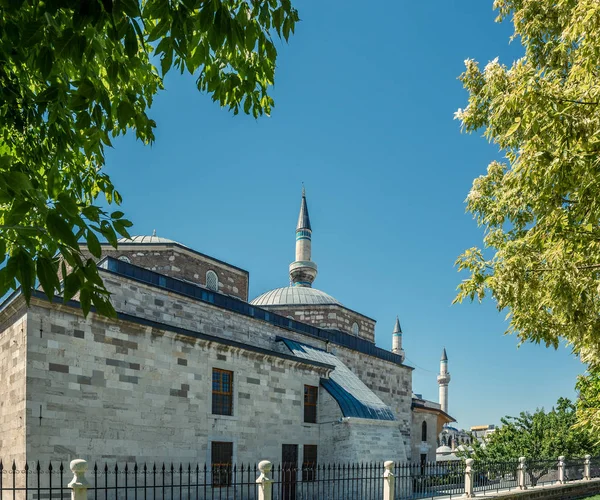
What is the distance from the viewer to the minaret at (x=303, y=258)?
101 feet

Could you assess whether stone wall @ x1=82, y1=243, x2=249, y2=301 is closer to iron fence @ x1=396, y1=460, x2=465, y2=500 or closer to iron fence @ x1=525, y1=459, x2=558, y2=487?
iron fence @ x1=396, y1=460, x2=465, y2=500

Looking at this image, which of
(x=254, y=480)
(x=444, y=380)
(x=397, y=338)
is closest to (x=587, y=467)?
(x=254, y=480)

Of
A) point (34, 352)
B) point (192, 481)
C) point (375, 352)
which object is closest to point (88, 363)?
point (34, 352)

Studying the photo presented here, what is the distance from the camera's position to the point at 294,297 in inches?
1093

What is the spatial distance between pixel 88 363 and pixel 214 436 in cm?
399

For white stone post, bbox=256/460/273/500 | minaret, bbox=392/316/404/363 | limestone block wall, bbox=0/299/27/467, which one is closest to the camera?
white stone post, bbox=256/460/273/500

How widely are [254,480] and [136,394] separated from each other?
13.7 feet

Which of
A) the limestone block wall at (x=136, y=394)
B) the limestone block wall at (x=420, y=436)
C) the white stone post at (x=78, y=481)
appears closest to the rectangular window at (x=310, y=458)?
the limestone block wall at (x=136, y=394)

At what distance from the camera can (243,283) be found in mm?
22859

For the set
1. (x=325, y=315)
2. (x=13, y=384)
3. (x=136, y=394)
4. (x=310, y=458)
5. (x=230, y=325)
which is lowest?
(x=310, y=458)

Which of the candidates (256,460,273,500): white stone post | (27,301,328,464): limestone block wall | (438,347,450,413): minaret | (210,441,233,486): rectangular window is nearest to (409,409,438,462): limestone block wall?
(27,301,328,464): limestone block wall

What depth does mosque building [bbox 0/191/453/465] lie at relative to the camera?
35.5 ft

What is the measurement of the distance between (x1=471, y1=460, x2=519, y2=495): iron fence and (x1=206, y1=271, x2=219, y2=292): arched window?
1135cm

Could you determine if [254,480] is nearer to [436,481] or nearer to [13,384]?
[436,481]
